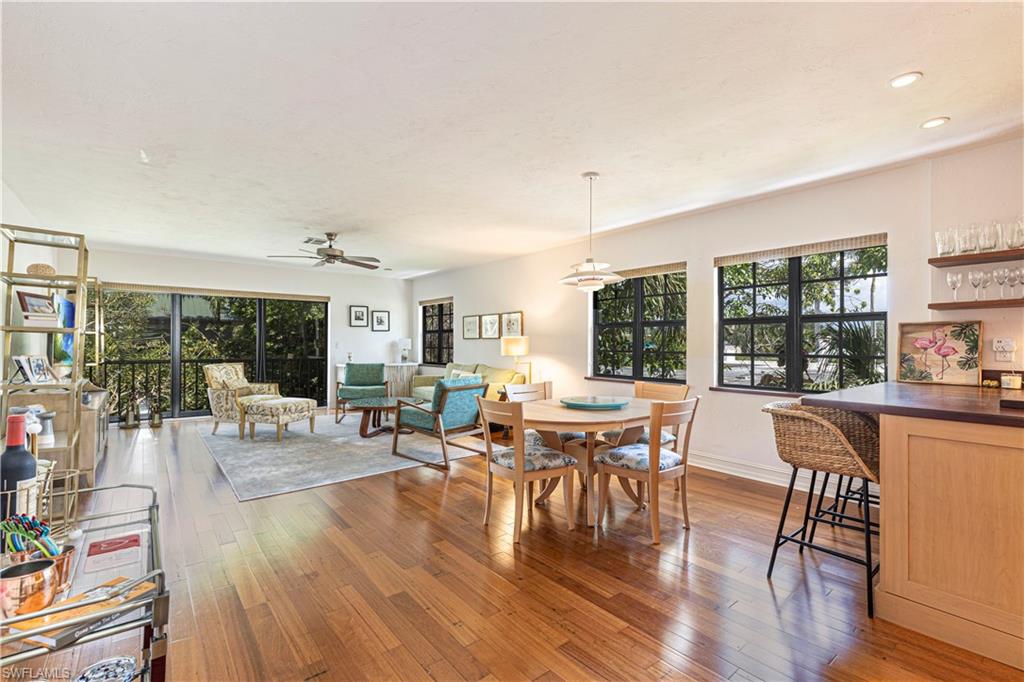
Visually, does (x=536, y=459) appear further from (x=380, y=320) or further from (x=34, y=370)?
(x=380, y=320)

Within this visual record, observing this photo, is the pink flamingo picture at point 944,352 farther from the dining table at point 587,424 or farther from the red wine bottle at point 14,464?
the red wine bottle at point 14,464

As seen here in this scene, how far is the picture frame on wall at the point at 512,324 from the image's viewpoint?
6818mm

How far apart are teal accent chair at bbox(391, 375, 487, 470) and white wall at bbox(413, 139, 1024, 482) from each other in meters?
1.68

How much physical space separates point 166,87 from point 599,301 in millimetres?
4544

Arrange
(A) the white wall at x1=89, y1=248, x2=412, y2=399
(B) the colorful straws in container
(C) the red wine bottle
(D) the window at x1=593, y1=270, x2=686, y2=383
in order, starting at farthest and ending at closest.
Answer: (A) the white wall at x1=89, y1=248, x2=412, y2=399 < (D) the window at x1=593, y1=270, x2=686, y2=383 < (C) the red wine bottle < (B) the colorful straws in container

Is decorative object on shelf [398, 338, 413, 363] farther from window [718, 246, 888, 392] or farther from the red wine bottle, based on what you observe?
the red wine bottle

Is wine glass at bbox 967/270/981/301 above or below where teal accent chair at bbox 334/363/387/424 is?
above

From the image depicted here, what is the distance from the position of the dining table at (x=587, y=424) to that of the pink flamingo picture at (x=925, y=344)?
1.89 metres

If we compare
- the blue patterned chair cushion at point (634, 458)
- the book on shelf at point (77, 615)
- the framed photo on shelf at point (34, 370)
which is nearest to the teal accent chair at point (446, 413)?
the blue patterned chair cushion at point (634, 458)

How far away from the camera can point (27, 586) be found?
1.08m

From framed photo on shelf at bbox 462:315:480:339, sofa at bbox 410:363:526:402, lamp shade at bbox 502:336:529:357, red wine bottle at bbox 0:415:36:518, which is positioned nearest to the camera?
red wine bottle at bbox 0:415:36:518

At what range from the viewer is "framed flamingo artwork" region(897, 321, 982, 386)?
3018 mm

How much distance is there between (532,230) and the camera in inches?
215

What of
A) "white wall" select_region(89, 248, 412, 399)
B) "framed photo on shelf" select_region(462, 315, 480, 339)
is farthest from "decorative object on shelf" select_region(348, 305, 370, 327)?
"framed photo on shelf" select_region(462, 315, 480, 339)
